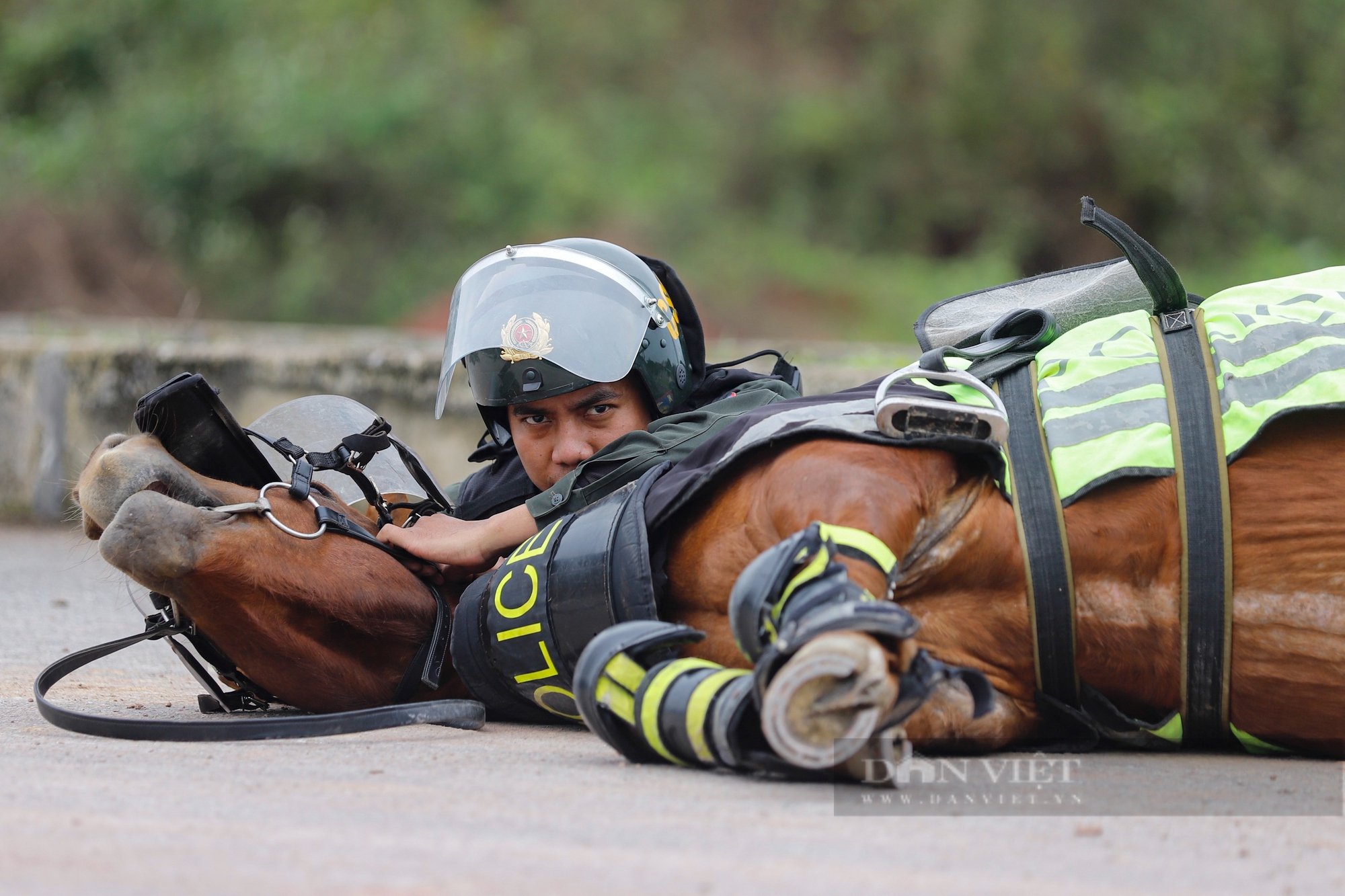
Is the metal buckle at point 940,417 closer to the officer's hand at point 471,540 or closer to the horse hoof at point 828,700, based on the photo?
the horse hoof at point 828,700

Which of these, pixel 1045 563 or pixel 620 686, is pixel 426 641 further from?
pixel 1045 563

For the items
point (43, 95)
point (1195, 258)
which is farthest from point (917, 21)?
point (43, 95)

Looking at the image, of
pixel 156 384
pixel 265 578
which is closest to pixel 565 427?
pixel 265 578

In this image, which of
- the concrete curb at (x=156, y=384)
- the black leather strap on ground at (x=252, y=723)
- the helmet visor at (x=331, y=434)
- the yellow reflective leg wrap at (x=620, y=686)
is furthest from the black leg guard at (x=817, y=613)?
the concrete curb at (x=156, y=384)

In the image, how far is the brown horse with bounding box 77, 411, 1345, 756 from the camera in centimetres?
260

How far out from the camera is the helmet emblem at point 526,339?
3318mm

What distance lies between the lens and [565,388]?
3.33 m

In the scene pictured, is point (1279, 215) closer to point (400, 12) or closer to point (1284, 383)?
point (400, 12)

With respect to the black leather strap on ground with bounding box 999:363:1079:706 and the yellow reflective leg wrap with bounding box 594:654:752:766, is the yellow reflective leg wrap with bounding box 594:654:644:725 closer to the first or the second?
the yellow reflective leg wrap with bounding box 594:654:752:766

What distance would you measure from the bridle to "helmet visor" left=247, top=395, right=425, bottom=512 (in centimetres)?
10

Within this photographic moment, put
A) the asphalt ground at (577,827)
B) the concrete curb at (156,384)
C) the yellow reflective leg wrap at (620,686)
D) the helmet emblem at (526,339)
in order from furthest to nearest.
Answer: the concrete curb at (156,384), the helmet emblem at (526,339), the yellow reflective leg wrap at (620,686), the asphalt ground at (577,827)

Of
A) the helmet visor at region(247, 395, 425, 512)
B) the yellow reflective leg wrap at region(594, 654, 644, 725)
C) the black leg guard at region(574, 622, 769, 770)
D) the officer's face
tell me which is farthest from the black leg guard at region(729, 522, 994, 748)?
the helmet visor at region(247, 395, 425, 512)

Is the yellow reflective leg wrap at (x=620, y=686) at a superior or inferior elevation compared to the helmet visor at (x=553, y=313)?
inferior
